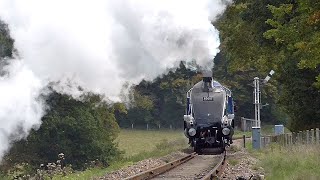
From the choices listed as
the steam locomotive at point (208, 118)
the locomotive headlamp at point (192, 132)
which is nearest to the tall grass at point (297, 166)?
the steam locomotive at point (208, 118)

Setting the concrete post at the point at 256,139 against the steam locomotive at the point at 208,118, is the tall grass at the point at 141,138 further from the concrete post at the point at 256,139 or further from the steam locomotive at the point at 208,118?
the steam locomotive at the point at 208,118

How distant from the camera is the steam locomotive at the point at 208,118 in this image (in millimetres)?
27984

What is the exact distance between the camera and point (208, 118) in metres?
28.1

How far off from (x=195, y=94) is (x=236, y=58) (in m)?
10.3

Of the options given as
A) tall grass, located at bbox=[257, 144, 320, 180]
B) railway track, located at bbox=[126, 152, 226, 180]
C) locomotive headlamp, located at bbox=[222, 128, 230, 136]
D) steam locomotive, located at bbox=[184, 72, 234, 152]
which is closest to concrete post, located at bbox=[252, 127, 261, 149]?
steam locomotive, located at bbox=[184, 72, 234, 152]

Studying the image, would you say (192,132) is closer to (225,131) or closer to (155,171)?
(225,131)

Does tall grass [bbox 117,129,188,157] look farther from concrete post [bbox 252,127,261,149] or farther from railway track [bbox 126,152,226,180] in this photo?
railway track [bbox 126,152,226,180]

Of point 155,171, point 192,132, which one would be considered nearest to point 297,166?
point 155,171

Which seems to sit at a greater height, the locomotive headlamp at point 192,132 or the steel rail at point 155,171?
the locomotive headlamp at point 192,132

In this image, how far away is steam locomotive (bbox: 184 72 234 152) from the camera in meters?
28.0

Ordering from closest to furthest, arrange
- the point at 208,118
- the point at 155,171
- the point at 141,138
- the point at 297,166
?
1. the point at 297,166
2. the point at 155,171
3. the point at 208,118
4. the point at 141,138

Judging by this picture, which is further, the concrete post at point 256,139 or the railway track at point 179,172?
the concrete post at point 256,139

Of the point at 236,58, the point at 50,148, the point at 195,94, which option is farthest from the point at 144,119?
the point at 195,94

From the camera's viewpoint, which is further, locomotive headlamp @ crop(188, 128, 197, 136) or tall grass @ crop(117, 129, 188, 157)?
tall grass @ crop(117, 129, 188, 157)
